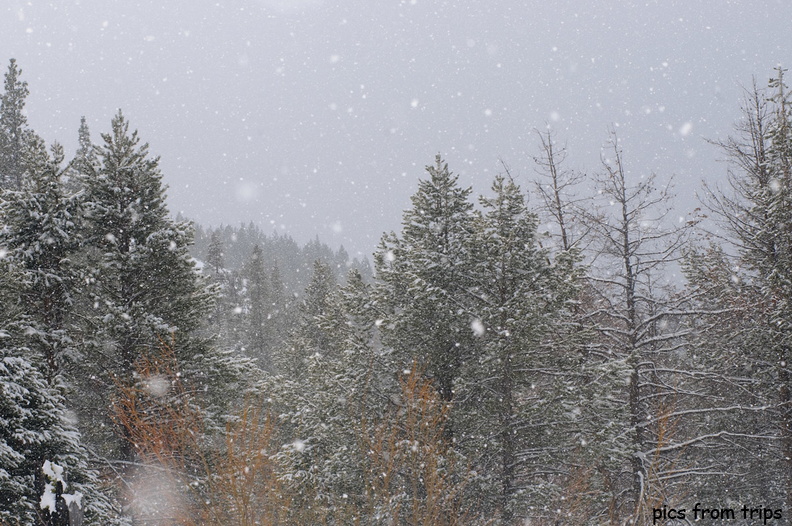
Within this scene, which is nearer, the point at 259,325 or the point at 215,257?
the point at 259,325

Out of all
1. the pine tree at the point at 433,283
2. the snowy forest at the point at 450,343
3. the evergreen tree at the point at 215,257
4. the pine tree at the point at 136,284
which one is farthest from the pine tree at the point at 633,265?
the evergreen tree at the point at 215,257

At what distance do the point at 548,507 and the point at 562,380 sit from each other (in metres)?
2.53

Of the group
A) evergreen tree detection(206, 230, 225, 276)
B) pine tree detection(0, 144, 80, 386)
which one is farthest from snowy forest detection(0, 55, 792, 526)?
evergreen tree detection(206, 230, 225, 276)

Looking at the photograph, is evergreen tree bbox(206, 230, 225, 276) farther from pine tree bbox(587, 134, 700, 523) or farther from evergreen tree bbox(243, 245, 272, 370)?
pine tree bbox(587, 134, 700, 523)

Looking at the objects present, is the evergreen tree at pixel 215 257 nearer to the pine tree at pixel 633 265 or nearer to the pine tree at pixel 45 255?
the pine tree at pixel 45 255

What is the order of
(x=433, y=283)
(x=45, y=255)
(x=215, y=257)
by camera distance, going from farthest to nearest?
(x=215, y=257) → (x=433, y=283) → (x=45, y=255)

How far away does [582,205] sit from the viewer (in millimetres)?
11484

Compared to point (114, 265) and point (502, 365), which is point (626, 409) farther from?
point (114, 265)

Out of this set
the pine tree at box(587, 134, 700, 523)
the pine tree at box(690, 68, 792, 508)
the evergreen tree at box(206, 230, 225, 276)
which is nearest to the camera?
the pine tree at box(690, 68, 792, 508)

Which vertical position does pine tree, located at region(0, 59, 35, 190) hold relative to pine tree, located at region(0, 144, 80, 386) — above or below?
above

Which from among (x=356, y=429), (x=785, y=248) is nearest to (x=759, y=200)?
(x=785, y=248)

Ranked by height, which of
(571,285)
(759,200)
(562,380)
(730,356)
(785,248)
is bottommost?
(562,380)

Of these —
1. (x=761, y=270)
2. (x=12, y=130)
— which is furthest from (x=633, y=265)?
(x=12, y=130)

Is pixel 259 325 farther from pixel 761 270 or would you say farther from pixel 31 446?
pixel 761 270
